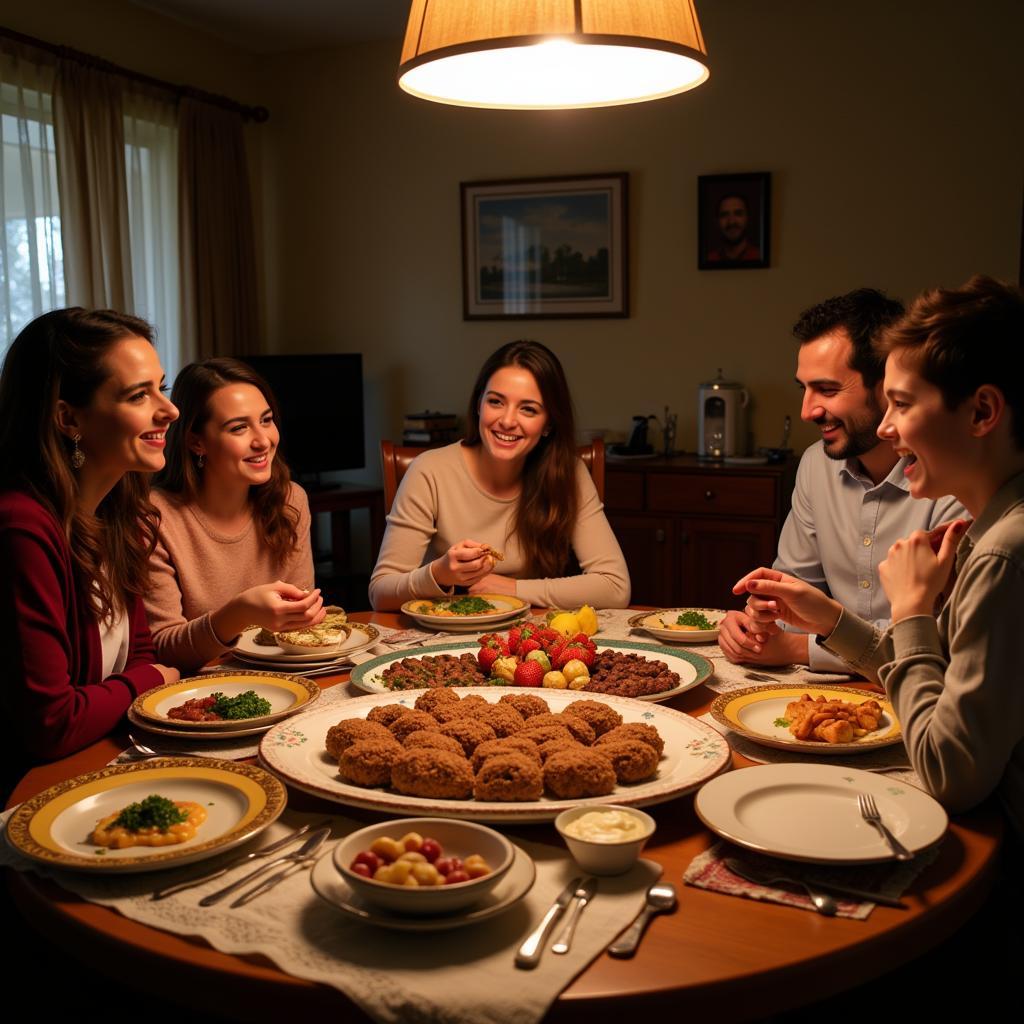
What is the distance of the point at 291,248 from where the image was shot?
6.32m

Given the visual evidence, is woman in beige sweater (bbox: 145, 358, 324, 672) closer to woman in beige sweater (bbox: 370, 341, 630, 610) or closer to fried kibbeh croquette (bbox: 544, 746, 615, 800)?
woman in beige sweater (bbox: 370, 341, 630, 610)

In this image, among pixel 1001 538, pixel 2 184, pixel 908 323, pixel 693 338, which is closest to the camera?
pixel 1001 538

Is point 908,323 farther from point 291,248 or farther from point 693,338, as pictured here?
point 291,248

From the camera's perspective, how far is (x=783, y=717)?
1716 millimetres

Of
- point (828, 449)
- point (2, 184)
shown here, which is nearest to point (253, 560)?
point (828, 449)

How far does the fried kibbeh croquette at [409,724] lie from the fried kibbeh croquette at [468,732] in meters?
0.02

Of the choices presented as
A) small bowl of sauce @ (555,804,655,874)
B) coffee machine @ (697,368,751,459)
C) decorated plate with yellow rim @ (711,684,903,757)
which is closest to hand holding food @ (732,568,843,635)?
decorated plate with yellow rim @ (711,684,903,757)

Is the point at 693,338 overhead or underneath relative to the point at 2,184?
underneath

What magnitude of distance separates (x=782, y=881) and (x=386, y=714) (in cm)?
63

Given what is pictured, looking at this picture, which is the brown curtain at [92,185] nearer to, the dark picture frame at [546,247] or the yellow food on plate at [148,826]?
the dark picture frame at [546,247]

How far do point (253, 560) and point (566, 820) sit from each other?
1625 mm

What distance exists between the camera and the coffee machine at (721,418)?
16.8 ft

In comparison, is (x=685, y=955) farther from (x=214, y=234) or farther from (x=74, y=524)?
(x=214, y=234)

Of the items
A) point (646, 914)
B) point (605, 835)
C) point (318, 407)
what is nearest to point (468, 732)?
point (605, 835)
